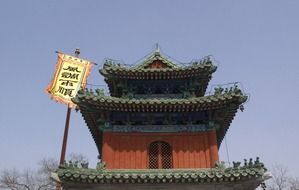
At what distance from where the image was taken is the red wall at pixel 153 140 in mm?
16797

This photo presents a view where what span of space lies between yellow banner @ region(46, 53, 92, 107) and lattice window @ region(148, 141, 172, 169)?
1363 cm

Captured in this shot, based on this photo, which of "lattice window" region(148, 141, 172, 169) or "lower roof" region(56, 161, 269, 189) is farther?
"lattice window" region(148, 141, 172, 169)

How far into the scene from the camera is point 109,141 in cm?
1727

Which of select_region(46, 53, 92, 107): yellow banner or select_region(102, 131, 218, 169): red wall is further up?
select_region(46, 53, 92, 107): yellow banner

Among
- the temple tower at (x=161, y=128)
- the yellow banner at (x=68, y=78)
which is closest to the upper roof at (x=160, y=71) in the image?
the temple tower at (x=161, y=128)

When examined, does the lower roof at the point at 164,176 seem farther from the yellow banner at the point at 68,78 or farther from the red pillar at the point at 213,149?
the yellow banner at the point at 68,78

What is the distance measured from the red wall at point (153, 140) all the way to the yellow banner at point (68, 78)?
13.0 metres

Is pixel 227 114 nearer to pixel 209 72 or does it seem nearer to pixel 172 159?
pixel 209 72

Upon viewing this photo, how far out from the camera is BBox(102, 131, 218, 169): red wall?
1680 centimetres

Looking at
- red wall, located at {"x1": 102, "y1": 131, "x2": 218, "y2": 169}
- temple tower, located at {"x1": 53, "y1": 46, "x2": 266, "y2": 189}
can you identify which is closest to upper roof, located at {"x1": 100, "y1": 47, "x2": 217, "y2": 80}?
temple tower, located at {"x1": 53, "y1": 46, "x2": 266, "y2": 189}

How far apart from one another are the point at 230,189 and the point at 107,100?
712cm

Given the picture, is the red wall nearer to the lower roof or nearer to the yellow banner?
the lower roof

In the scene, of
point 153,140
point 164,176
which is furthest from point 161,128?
point 164,176

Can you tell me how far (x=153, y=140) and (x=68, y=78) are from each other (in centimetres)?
1586
